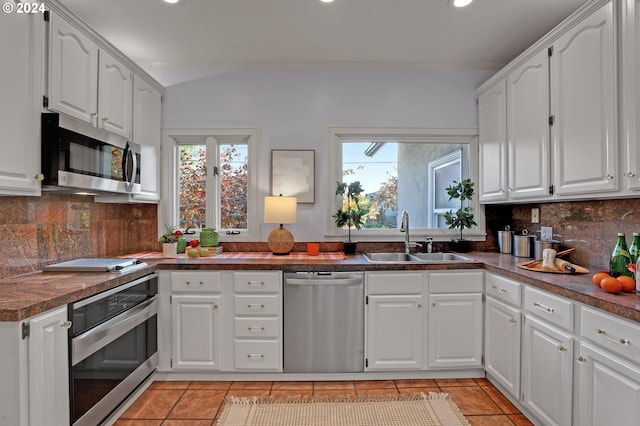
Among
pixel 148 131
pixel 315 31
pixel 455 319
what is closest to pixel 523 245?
pixel 455 319

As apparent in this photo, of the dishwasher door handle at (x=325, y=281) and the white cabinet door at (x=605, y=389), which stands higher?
the dishwasher door handle at (x=325, y=281)

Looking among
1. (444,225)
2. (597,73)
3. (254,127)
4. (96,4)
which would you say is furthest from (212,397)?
(597,73)

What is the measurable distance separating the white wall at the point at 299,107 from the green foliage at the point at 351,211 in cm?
15

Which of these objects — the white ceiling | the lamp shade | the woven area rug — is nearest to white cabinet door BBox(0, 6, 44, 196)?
the white ceiling

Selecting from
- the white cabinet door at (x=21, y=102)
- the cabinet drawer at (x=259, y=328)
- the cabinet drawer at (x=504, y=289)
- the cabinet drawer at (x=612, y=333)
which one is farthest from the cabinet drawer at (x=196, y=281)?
the cabinet drawer at (x=612, y=333)

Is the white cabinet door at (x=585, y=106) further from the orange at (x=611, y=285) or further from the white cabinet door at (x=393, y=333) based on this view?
the white cabinet door at (x=393, y=333)

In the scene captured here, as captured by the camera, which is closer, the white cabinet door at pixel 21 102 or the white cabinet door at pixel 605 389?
the white cabinet door at pixel 605 389

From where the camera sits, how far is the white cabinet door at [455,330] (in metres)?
2.54

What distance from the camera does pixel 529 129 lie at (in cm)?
240

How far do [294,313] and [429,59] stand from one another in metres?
2.48

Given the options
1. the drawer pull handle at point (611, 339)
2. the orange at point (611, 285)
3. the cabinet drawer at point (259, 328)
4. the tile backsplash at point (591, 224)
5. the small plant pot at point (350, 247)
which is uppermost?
the tile backsplash at point (591, 224)

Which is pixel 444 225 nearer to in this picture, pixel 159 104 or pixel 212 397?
pixel 212 397

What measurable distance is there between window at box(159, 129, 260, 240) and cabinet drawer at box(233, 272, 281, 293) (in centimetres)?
77

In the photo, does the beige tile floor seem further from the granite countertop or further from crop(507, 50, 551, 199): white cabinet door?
crop(507, 50, 551, 199): white cabinet door
